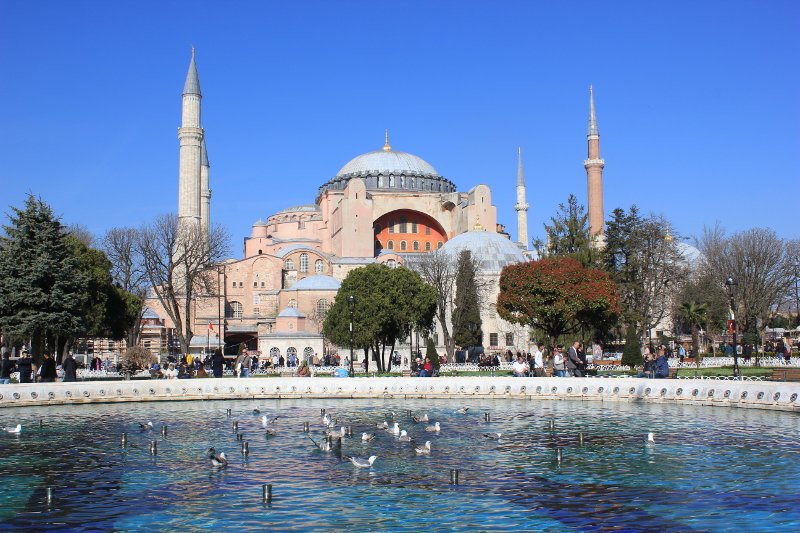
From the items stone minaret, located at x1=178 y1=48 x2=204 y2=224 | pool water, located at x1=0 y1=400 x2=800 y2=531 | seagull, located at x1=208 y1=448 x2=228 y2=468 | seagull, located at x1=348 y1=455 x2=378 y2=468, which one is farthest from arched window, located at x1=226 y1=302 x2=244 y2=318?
seagull, located at x1=348 y1=455 x2=378 y2=468

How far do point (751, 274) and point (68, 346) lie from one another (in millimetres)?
27591

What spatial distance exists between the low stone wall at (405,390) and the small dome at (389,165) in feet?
139

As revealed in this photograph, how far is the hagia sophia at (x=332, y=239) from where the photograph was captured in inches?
1705

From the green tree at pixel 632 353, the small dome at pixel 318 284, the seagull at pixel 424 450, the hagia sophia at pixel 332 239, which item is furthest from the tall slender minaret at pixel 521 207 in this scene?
the seagull at pixel 424 450

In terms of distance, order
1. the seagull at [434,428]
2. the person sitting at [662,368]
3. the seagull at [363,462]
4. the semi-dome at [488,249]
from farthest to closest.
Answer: the semi-dome at [488,249] → the person sitting at [662,368] → the seagull at [434,428] → the seagull at [363,462]

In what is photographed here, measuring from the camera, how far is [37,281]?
22.7 m

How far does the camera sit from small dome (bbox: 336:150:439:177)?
200 feet

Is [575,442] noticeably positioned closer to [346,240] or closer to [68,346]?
[68,346]

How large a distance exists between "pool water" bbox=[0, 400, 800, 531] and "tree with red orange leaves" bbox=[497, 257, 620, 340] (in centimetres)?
1236

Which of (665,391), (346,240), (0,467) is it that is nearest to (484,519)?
(0,467)

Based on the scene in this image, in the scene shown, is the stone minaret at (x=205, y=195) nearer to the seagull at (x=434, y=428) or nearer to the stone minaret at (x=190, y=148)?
the stone minaret at (x=190, y=148)

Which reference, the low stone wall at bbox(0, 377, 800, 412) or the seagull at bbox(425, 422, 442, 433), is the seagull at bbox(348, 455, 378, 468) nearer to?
the seagull at bbox(425, 422, 442, 433)

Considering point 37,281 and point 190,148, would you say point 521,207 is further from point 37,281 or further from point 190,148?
point 37,281

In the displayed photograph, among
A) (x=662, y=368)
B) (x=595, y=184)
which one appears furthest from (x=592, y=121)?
(x=662, y=368)
